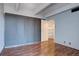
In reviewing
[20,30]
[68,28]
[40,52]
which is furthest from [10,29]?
[68,28]

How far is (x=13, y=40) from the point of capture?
405cm

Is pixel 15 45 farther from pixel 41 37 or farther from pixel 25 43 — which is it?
pixel 41 37

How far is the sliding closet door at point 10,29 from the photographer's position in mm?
3770

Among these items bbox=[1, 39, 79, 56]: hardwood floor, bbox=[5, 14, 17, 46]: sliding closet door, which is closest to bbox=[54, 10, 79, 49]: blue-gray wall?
bbox=[1, 39, 79, 56]: hardwood floor

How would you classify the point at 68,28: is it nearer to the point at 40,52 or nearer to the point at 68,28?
the point at 68,28

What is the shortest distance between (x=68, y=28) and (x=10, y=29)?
259cm

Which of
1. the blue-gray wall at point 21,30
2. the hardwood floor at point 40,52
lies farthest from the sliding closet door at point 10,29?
the hardwood floor at point 40,52

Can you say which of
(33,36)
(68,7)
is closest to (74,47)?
(68,7)

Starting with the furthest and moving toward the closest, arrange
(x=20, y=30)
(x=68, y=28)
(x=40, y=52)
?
(x=20, y=30)
(x=68, y=28)
(x=40, y=52)

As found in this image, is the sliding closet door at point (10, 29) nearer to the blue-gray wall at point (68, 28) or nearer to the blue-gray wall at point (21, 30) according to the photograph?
the blue-gray wall at point (21, 30)

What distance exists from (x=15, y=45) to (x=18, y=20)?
1204mm

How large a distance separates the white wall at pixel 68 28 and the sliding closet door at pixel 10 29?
7.30 feet

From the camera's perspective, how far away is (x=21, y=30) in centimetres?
438

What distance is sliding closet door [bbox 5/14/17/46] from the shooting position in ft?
12.4
